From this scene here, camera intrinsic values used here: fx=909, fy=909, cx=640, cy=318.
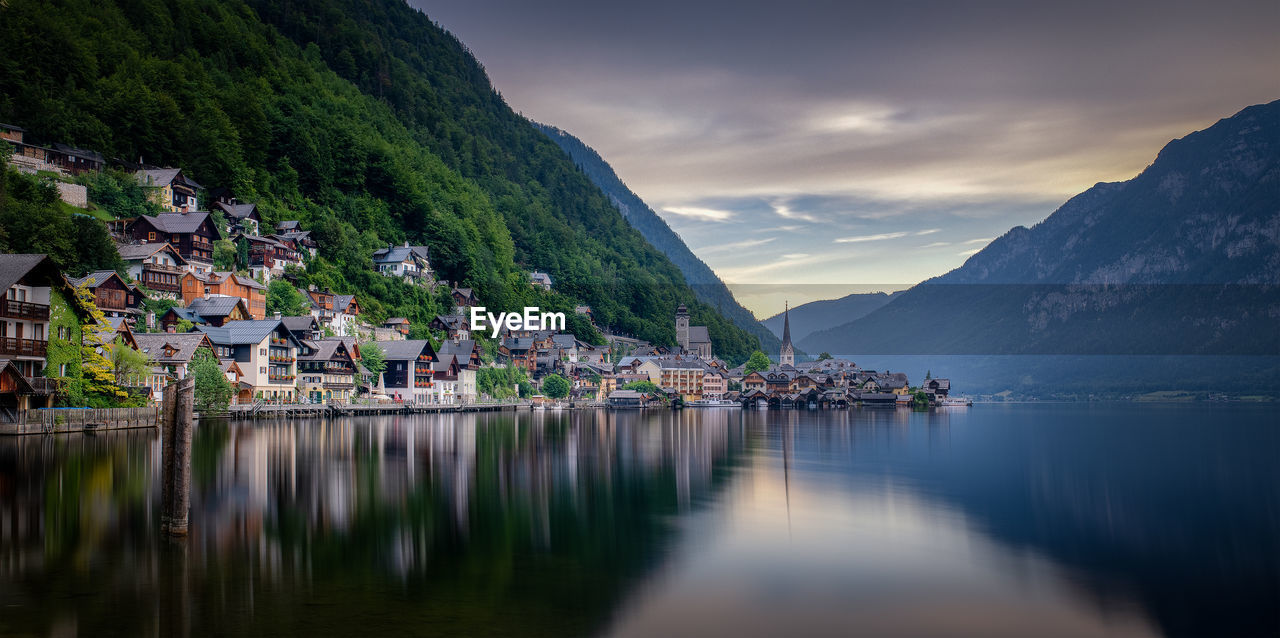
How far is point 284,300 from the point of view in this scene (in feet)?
320

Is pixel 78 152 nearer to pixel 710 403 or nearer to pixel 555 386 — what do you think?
pixel 555 386

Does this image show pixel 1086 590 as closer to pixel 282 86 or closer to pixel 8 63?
pixel 8 63

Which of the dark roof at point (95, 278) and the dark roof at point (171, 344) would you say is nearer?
the dark roof at point (171, 344)

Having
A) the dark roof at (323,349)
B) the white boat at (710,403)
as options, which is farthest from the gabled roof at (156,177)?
the white boat at (710,403)

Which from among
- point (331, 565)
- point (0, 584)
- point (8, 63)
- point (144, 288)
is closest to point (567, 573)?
point (331, 565)

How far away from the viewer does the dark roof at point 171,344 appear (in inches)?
2645

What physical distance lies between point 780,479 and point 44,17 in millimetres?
110313

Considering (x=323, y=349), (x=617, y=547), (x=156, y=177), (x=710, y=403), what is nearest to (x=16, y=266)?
(x=617, y=547)

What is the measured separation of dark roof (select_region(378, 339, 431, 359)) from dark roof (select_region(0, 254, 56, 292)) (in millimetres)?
60752

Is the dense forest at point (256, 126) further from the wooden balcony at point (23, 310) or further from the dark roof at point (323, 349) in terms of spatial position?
the wooden balcony at point (23, 310)

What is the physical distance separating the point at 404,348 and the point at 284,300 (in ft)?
49.2

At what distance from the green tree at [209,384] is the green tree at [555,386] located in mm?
67544

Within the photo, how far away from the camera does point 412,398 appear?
106125mm

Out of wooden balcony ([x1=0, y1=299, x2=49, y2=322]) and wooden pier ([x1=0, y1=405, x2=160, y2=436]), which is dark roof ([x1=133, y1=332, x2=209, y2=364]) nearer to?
wooden pier ([x1=0, y1=405, x2=160, y2=436])
